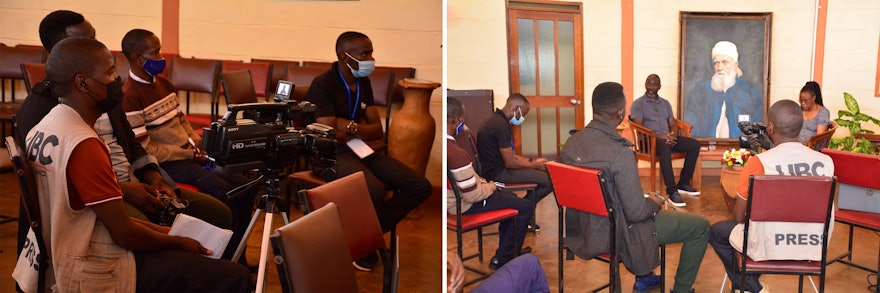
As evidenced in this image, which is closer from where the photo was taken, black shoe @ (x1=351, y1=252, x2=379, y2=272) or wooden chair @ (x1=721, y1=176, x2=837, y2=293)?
wooden chair @ (x1=721, y1=176, x2=837, y2=293)

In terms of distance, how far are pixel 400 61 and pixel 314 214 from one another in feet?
12.1

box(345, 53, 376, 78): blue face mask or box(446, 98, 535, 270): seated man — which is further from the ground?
box(345, 53, 376, 78): blue face mask

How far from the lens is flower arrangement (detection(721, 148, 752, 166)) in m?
2.41

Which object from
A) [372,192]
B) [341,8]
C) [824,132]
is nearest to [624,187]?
[824,132]

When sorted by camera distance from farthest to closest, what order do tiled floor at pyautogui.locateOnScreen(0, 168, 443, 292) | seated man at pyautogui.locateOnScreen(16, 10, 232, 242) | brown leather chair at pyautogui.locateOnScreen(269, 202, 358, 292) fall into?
1. tiled floor at pyautogui.locateOnScreen(0, 168, 443, 292)
2. seated man at pyautogui.locateOnScreen(16, 10, 232, 242)
3. brown leather chair at pyautogui.locateOnScreen(269, 202, 358, 292)

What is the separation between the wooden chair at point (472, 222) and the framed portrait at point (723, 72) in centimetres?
62

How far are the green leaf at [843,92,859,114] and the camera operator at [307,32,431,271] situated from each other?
219cm

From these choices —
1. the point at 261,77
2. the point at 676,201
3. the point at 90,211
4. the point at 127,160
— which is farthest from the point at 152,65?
the point at 676,201

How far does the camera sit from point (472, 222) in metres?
2.66

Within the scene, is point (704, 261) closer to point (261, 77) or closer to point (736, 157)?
point (736, 157)

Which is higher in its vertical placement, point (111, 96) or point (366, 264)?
point (111, 96)

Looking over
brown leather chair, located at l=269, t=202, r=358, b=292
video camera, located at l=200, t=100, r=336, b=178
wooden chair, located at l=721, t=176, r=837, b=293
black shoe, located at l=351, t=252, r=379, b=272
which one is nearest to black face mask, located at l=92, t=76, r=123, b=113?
video camera, located at l=200, t=100, r=336, b=178

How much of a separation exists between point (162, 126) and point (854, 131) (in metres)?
2.82

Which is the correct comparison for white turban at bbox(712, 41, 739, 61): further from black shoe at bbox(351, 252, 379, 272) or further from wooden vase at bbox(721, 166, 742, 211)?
black shoe at bbox(351, 252, 379, 272)
